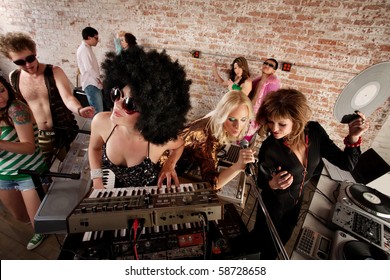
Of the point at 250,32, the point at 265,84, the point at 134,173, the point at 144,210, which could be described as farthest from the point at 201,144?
the point at 250,32

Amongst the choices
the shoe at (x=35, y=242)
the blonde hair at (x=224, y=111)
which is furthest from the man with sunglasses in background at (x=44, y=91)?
the blonde hair at (x=224, y=111)

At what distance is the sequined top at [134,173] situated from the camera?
153 centimetres

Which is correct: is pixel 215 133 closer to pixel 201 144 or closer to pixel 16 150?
pixel 201 144

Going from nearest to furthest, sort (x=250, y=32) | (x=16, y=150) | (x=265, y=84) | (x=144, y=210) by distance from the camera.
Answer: (x=144, y=210)
(x=16, y=150)
(x=265, y=84)
(x=250, y=32)

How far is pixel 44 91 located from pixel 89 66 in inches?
56.6

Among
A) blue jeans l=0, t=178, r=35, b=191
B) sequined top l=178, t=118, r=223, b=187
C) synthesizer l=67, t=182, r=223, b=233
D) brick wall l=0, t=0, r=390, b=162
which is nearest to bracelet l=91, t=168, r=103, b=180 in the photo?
synthesizer l=67, t=182, r=223, b=233

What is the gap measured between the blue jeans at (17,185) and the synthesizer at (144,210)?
1.17 meters

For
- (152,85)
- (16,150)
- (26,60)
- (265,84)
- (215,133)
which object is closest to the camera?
(152,85)

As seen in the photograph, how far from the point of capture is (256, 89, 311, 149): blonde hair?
146 cm

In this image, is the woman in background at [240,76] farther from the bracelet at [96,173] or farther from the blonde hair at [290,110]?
the bracelet at [96,173]

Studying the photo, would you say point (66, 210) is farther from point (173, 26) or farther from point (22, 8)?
point (22, 8)

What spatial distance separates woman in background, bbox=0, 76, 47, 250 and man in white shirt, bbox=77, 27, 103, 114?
204 cm

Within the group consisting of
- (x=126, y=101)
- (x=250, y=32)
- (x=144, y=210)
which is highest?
(x=250, y=32)

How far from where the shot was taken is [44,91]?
2.32 m
